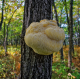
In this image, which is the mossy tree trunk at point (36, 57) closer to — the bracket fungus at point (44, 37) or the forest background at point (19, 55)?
the bracket fungus at point (44, 37)

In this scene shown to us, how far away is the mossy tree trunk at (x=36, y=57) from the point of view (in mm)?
1131

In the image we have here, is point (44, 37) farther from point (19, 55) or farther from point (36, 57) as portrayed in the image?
point (19, 55)

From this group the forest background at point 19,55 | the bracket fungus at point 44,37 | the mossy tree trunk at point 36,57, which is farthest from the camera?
the forest background at point 19,55

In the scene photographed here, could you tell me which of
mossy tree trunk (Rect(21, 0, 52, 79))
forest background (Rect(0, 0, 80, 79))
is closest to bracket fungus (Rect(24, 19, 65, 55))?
mossy tree trunk (Rect(21, 0, 52, 79))

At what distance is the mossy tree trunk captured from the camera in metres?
1.13

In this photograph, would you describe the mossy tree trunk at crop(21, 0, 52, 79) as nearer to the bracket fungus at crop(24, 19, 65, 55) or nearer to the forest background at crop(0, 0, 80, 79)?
the bracket fungus at crop(24, 19, 65, 55)

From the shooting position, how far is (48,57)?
117cm

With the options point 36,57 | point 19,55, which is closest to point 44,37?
point 36,57

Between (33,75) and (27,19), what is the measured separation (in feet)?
3.18

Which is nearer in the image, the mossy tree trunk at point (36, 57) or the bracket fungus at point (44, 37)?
the bracket fungus at point (44, 37)

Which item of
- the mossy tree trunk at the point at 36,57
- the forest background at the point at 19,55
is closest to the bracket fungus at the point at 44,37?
the mossy tree trunk at the point at 36,57

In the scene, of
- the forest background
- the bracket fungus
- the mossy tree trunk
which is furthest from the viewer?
the forest background

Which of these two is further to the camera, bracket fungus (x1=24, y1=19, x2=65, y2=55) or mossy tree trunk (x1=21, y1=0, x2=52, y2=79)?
mossy tree trunk (x1=21, y1=0, x2=52, y2=79)

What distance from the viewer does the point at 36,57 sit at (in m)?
1.12
